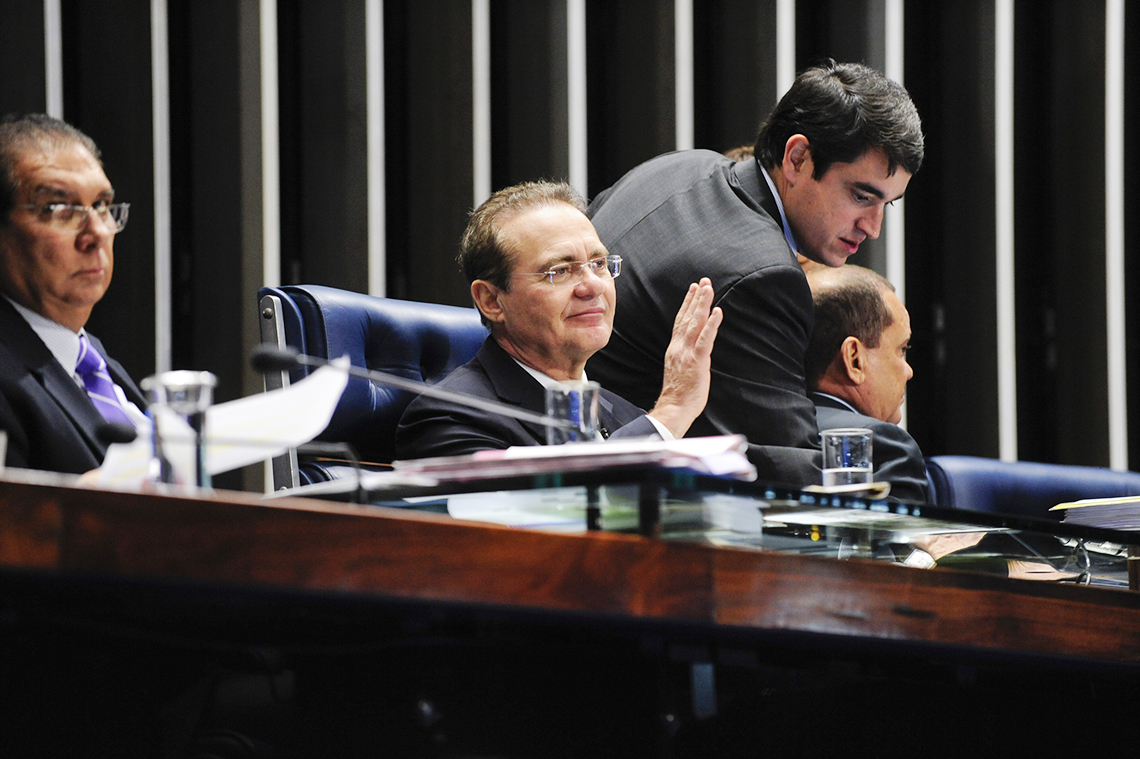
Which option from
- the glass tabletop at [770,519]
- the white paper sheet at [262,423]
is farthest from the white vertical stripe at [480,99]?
the white paper sheet at [262,423]

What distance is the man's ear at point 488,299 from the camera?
1802 millimetres

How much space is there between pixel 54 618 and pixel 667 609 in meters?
0.43

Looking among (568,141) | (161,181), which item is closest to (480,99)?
(568,141)

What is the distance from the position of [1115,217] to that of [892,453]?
6.64 ft

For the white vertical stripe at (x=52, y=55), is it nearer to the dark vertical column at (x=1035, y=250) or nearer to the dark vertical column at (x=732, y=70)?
the dark vertical column at (x=732, y=70)

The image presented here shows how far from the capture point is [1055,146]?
3.85m

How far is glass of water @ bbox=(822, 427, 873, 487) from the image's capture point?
4.60 feet

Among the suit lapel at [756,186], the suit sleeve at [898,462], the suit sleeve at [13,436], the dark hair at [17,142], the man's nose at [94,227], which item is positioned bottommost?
the suit sleeve at [898,462]

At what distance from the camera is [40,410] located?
4.23 feet

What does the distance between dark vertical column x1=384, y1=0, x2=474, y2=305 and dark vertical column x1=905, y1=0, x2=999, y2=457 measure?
4.85ft

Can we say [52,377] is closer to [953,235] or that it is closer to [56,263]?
[56,263]

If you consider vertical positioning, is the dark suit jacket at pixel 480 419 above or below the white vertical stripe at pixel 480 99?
below

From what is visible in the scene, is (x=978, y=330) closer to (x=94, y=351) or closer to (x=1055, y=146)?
(x=1055, y=146)

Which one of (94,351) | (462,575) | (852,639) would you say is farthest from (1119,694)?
(94,351)
